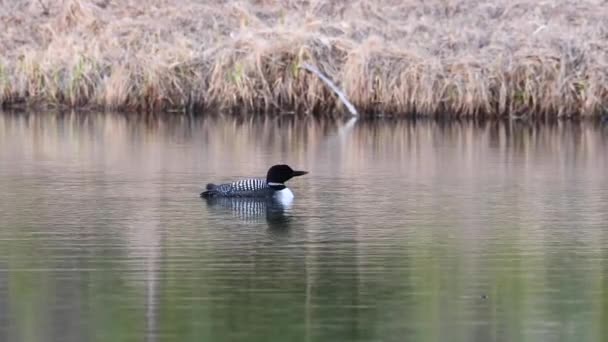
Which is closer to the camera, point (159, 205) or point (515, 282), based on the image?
point (515, 282)

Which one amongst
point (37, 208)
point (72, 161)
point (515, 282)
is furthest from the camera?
point (72, 161)

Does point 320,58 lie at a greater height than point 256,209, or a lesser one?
greater

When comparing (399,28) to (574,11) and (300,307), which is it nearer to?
(574,11)

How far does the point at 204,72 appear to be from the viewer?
24062mm

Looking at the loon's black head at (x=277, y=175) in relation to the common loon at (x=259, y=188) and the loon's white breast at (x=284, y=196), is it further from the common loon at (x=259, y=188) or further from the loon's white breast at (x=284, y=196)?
the loon's white breast at (x=284, y=196)

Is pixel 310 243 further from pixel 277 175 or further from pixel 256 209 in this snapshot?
pixel 277 175

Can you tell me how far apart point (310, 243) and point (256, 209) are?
2.34 meters

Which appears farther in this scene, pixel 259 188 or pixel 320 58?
pixel 320 58

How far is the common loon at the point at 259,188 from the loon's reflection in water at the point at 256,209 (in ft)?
0.18

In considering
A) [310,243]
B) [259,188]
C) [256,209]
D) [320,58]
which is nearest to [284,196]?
[259,188]

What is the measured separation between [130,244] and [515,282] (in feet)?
9.16

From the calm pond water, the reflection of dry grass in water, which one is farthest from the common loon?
the reflection of dry grass in water

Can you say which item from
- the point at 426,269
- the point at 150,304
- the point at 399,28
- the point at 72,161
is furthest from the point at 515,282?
the point at 399,28

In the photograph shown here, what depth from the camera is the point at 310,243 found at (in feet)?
36.2
